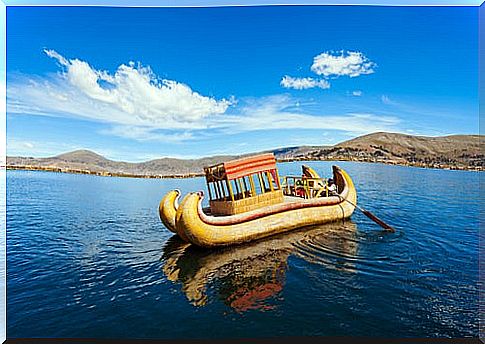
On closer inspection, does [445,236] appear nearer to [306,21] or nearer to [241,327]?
[306,21]

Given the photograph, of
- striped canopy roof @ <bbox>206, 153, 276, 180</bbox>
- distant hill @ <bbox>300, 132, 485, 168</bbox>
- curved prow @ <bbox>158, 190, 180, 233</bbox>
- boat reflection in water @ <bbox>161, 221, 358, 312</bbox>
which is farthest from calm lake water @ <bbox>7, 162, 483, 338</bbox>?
distant hill @ <bbox>300, 132, 485, 168</bbox>

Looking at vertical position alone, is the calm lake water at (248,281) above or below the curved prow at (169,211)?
below

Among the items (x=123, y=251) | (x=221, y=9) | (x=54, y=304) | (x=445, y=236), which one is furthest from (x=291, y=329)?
(x=221, y=9)

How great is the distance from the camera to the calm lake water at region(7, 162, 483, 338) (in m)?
5.65

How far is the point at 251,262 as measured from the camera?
8.22 metres

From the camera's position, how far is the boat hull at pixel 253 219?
833cm

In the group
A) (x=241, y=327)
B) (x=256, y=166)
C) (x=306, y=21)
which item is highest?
(x=306, y=21)

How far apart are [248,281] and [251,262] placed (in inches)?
38.8

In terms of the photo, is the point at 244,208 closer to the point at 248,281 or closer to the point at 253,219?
the point at 253,219

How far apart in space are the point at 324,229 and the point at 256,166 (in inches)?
102

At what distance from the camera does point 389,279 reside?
277 inches

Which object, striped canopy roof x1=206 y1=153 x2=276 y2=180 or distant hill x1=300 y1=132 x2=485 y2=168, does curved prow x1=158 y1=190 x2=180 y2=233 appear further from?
distant hill x1=300 y1=132 x2=485 y2=168

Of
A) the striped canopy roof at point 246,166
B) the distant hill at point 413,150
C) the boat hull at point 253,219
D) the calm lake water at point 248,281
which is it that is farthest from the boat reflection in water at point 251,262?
the distant hill at point 413,150

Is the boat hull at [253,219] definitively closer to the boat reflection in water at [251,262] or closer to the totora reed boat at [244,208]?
the totora reed boat at [244,208]
